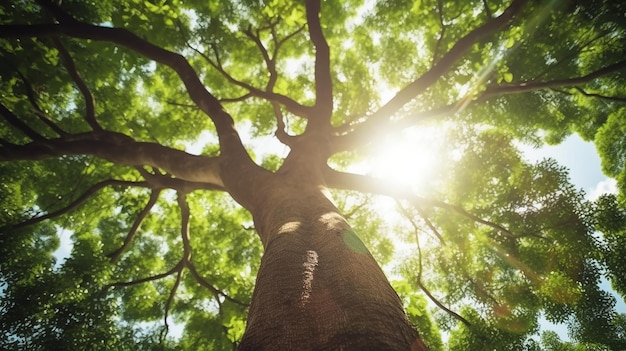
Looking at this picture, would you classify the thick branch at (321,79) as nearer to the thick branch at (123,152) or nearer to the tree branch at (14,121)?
the thick branch at (123,152)

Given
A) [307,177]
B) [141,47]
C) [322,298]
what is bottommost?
[322,298]

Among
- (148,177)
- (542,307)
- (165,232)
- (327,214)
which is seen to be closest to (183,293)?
(165,232)

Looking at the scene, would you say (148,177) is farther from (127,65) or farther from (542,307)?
(542,307)

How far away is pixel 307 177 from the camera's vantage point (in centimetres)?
330

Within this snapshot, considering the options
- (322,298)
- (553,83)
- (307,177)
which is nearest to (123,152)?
(307,177)

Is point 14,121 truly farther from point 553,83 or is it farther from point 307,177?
point 553,83

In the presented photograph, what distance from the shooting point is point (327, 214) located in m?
2.38

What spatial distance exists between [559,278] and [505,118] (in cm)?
392

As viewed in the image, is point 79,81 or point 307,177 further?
point 79,81

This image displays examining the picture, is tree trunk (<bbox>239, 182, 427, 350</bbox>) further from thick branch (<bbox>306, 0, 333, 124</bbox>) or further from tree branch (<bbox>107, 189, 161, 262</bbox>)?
tree branch (<bbox>107, 189, 161, 262</bbox>)

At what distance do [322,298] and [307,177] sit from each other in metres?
1.98

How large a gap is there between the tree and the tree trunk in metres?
0.01

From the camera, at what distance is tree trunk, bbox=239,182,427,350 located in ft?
3.70

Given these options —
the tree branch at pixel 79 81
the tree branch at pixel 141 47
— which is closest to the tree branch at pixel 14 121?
the tree branch at pixel 79 81
